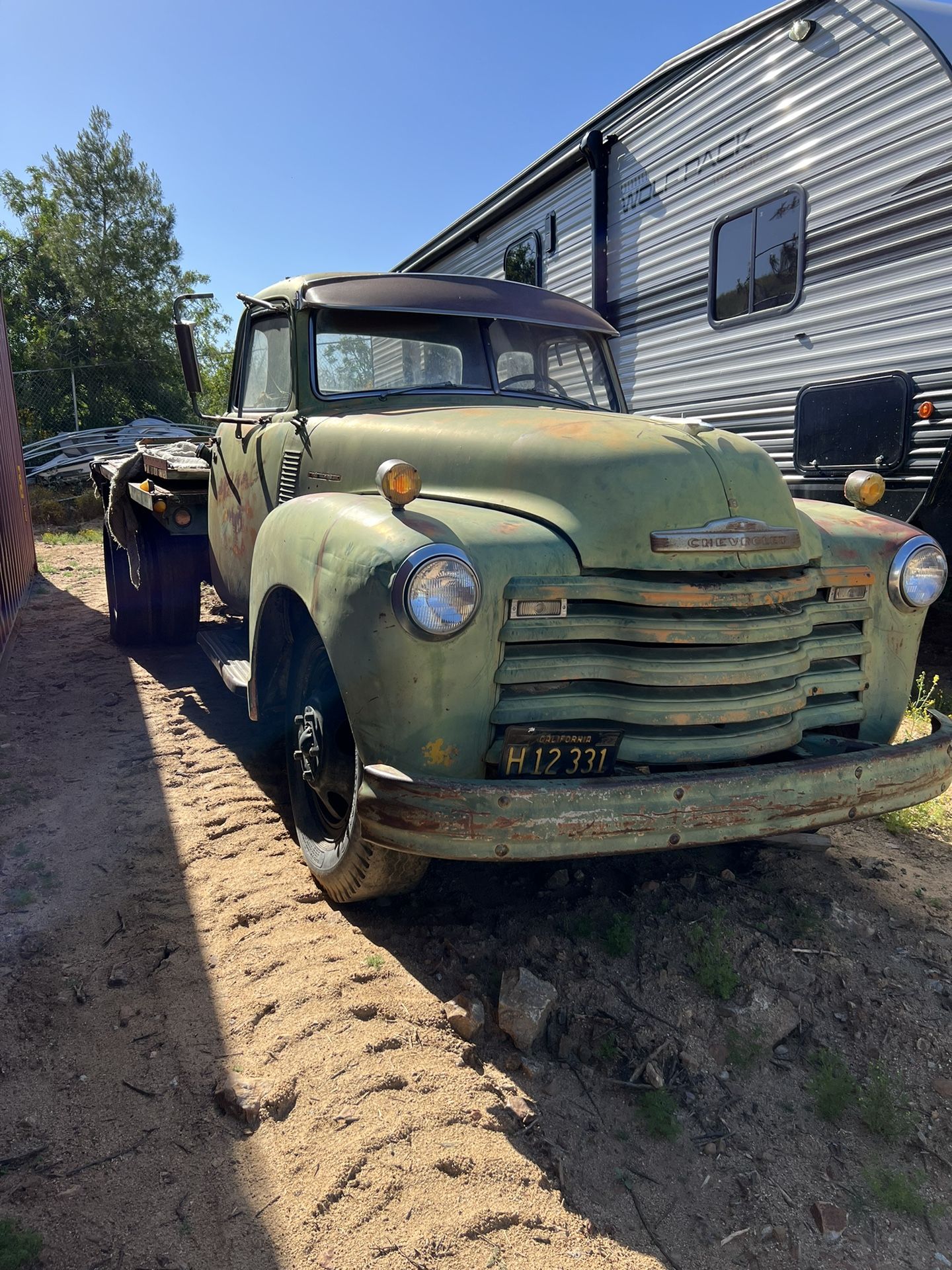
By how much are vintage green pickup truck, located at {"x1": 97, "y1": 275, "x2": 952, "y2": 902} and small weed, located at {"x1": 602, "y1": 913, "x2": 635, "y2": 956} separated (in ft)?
1.82

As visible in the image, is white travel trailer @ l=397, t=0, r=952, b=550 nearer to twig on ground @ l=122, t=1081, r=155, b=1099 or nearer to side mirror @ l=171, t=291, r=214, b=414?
side mirror @ l=171, t=291, r=214, b=414

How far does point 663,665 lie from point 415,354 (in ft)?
6.92

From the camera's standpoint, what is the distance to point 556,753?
2.35 m

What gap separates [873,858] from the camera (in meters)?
3.48

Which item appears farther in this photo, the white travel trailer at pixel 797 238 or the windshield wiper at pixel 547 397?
the white travel trailer at pixel 797 238

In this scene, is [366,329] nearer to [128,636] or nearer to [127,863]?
[127,863]

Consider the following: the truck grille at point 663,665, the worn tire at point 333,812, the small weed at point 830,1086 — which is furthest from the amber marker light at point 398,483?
the small weed at point 830,1086

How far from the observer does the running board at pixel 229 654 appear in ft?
12.1

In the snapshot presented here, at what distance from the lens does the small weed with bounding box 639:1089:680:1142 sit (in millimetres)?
2141

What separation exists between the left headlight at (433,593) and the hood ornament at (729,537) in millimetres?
632

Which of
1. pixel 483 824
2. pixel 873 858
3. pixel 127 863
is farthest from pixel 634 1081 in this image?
→ pixel 127 863

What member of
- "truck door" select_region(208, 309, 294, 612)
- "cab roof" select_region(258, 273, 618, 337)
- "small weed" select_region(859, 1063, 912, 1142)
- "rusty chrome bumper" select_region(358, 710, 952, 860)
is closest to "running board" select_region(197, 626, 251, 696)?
"truck door" select_region(208, 309, 294, 612)

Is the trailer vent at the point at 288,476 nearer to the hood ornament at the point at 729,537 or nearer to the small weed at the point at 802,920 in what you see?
the hood ornament at the point at 729,537

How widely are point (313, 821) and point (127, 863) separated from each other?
0.76 metres
